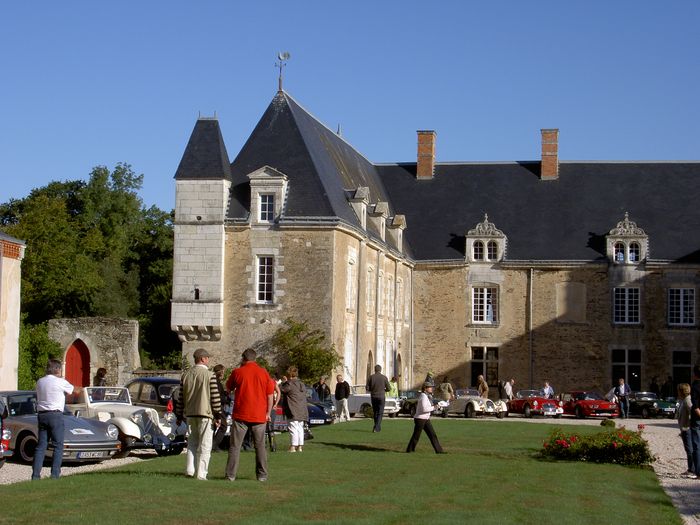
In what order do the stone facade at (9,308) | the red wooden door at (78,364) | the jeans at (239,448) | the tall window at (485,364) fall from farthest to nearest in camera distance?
the tall window at (485,364) < the red wooden door at (78,364) < the stone facade at (9,308) < the jeans at (239,448)

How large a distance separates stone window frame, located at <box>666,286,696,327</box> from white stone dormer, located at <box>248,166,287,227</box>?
17.5 m

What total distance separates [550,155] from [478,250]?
589cm

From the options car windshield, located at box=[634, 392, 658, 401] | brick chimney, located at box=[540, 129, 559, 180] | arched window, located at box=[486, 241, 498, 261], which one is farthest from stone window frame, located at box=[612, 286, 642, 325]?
car windshield, located at box=[634, 392, 658, 401]

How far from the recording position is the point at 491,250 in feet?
153

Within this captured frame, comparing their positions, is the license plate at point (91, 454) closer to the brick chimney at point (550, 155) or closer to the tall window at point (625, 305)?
the tall window at point (625, 305)

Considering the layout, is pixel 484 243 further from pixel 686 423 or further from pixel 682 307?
pixel 686 423

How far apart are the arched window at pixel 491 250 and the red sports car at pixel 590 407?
32.3 feet

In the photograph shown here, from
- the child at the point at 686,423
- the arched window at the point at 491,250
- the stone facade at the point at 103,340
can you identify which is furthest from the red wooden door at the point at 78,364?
the child at the point at 686,423

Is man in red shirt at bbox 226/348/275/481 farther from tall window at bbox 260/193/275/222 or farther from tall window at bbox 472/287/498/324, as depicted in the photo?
tall window at bbox 472/287/498/324

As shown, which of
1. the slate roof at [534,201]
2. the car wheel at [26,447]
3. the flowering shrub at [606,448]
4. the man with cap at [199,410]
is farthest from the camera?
the slate roof at [534,201]

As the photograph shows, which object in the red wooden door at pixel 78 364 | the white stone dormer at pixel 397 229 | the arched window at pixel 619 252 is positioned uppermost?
A: the white stone dormer at pixel 397 229

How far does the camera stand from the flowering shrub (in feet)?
59.8

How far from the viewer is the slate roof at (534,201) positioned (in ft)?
150

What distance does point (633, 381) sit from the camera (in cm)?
4522
